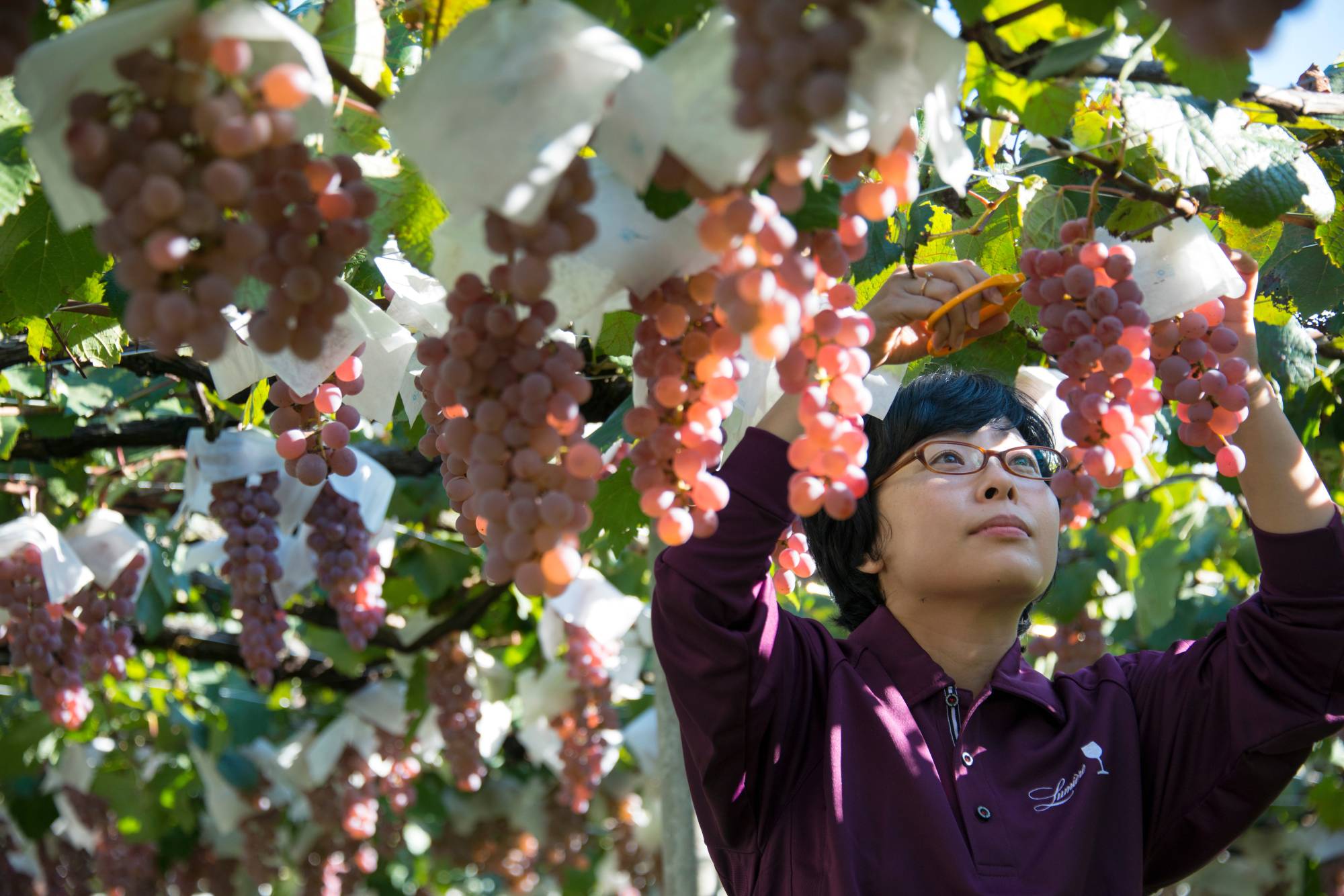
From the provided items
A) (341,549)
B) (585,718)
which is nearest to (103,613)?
(341,549)

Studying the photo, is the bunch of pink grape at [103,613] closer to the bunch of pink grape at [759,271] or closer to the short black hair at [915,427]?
the short black hair at [915,427]

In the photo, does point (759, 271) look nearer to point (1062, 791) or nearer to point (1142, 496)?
point (1062, 791)

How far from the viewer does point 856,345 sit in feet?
3.05

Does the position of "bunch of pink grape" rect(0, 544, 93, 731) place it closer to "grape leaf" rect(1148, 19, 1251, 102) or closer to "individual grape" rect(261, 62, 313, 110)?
"individual grape" rect(261, 62, 313, 110)

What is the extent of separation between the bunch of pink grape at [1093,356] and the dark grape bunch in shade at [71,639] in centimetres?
Answer: 282

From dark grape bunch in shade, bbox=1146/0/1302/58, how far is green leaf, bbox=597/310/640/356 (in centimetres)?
91

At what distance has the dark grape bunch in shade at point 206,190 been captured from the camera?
73 cm

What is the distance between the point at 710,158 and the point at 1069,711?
1.16 metres

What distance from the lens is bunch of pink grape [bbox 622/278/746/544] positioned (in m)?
0.90

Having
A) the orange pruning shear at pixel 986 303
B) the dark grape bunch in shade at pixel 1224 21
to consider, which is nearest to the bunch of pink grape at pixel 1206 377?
the orange pruning shear at pixel 986 303

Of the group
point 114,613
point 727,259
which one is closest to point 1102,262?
point 727,259

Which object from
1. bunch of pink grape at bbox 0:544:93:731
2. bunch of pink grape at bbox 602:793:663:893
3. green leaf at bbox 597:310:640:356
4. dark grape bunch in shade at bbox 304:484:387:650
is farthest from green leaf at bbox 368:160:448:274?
bunch of pink grape at bbox 602:793:663:893

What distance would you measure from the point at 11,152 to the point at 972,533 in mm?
1159

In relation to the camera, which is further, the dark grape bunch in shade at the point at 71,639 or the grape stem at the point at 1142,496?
the grape stem at the point at 1142,496
